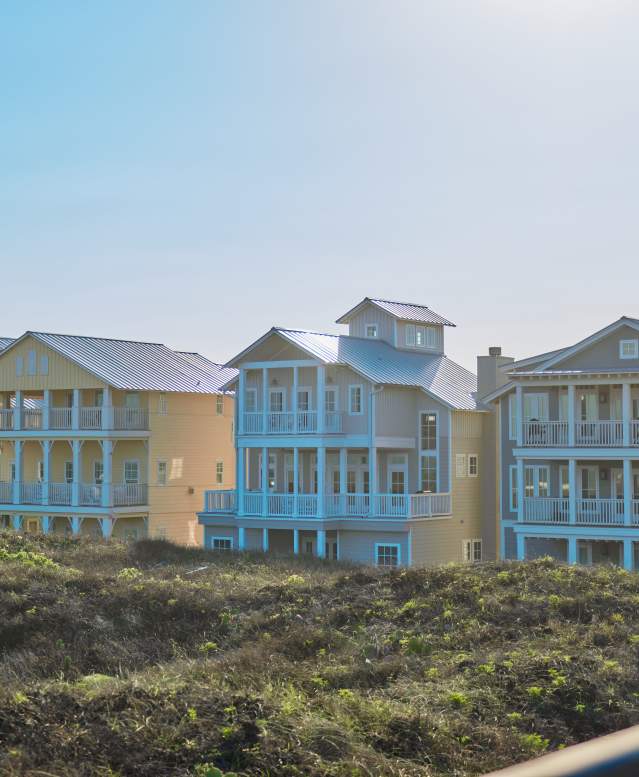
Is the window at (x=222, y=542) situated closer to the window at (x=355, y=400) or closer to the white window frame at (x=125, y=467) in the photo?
the white window frame at (x=125, y=467)

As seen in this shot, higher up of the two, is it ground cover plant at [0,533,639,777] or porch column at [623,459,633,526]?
porch column at [623,459,633,526]

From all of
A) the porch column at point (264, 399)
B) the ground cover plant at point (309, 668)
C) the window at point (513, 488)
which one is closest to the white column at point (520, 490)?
the window at point (513, 488)

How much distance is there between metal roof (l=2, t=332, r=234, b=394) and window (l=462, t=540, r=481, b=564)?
46.4 feet

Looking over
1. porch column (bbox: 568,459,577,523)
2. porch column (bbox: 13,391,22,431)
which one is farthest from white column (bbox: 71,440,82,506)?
porch column (bbox: 568,459,577,523)

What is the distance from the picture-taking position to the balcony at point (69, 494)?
50219 mm

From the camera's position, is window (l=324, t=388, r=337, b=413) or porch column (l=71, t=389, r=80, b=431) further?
porch column (l=71, t=389, r=80, b=431)

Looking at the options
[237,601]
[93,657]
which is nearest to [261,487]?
[237,601]

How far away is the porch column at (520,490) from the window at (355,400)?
7295mm

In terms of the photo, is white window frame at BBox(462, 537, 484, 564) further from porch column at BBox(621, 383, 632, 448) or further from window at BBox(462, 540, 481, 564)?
porch column at BBox(621, 383, 632, 448)

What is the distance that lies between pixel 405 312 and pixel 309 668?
3764cm

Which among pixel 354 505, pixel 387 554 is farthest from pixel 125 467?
pixel 387 554

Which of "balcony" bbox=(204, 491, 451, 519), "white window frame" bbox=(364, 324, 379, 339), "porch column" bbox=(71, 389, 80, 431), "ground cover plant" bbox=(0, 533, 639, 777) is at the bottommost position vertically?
"ground cover plant" bbox=(0, 533, 639, 777)

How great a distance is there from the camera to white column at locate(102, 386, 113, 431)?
50344mm

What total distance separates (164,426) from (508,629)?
38069 mm
